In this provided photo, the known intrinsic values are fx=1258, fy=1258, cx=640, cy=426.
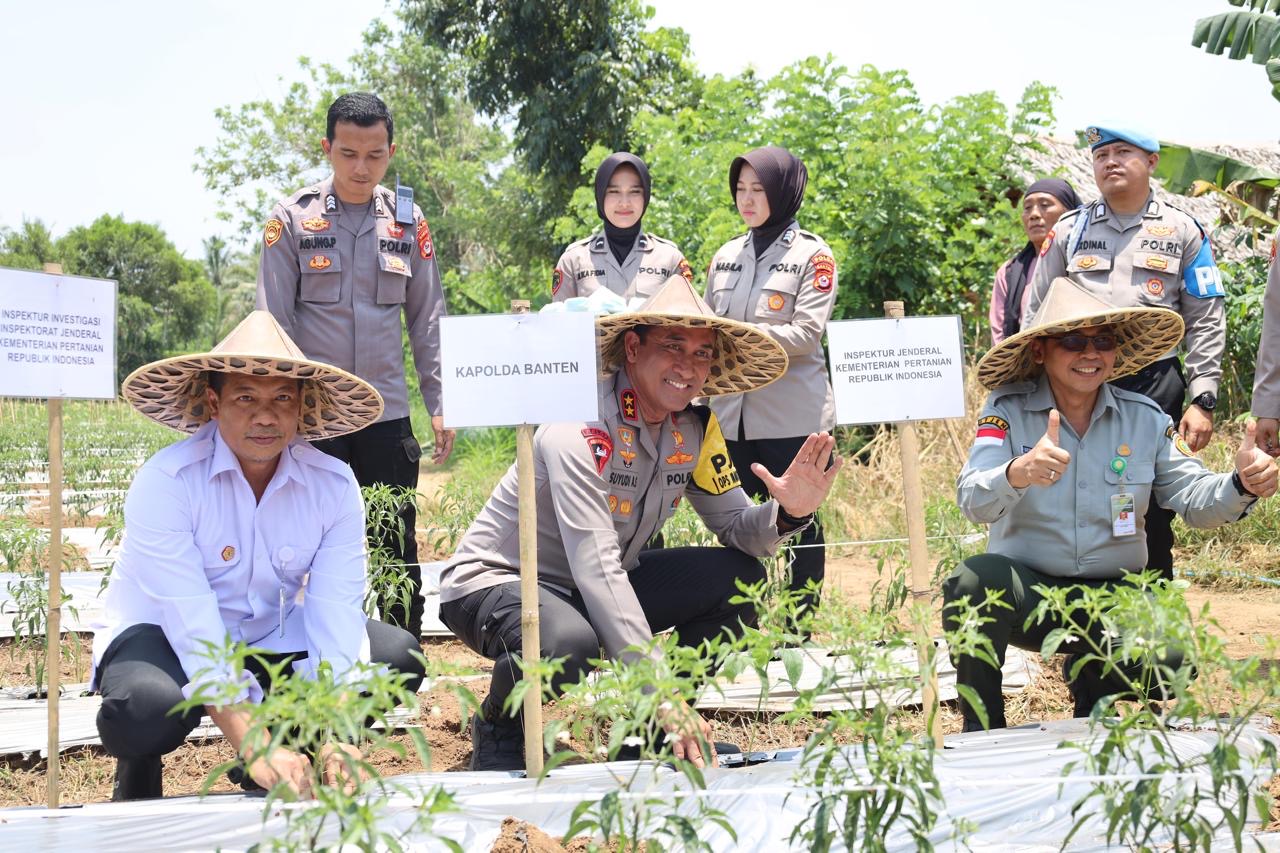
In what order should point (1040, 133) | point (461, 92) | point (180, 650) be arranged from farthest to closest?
point (461, 92)
point (1040, 133)
point (180, 650)

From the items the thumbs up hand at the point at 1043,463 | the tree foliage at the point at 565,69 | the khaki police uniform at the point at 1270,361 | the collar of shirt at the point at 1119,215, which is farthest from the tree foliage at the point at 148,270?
the thumbs up hand at the point at 1043,463

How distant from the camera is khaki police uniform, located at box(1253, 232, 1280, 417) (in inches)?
153

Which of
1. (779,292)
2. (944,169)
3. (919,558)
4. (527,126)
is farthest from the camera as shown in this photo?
(527,126)

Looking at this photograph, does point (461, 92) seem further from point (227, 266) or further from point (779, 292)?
point (227, 266)

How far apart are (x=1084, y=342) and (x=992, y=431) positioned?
0.33m

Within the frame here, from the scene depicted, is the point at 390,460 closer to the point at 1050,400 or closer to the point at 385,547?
the point at 385,547

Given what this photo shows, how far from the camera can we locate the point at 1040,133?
10.1 metres

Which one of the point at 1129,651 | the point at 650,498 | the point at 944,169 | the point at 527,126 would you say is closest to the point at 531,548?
the point at 650,498

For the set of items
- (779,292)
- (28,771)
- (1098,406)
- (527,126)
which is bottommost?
(28,771)

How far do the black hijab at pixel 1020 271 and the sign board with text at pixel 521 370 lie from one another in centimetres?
308

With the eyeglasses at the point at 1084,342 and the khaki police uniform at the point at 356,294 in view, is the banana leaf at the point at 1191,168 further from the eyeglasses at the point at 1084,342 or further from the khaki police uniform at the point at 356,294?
the khaki police uniform at the point at 356,294

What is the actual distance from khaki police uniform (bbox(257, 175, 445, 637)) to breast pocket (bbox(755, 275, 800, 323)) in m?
1.18

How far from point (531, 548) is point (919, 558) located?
89cm

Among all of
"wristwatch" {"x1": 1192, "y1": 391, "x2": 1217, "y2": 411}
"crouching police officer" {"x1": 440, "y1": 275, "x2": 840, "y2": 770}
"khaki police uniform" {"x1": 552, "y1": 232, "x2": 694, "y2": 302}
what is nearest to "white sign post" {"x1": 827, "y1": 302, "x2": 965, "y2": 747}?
"crouching police officer" {"x1": 440, "y1": 275, "x2": 840, "y2": 770}
